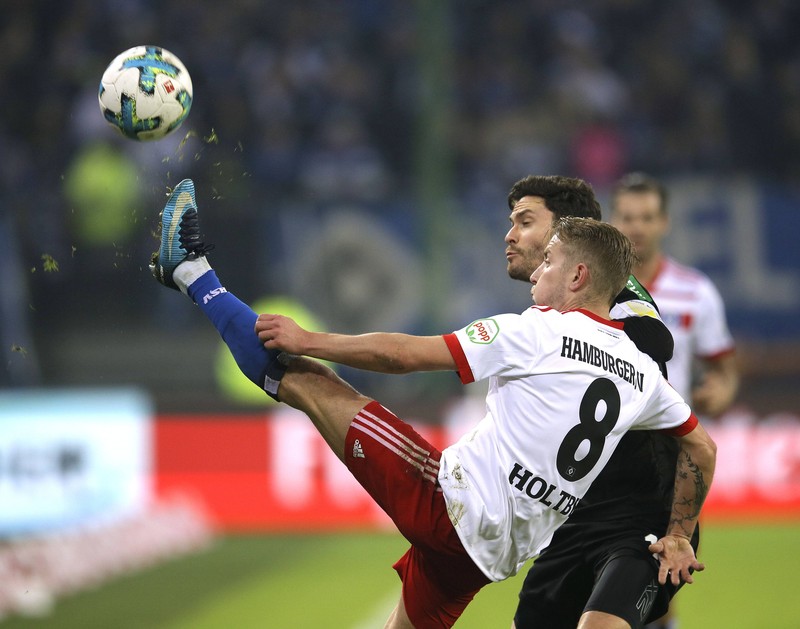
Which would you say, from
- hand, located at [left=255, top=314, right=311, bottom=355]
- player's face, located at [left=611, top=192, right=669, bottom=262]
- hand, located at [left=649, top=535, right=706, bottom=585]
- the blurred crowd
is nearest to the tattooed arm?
hand, located at [left=649, top=535, right=706, bottom=585]

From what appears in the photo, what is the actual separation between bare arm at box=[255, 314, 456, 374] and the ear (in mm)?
525

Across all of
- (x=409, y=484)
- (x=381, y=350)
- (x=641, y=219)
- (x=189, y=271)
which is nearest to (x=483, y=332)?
(x=381, y=350)

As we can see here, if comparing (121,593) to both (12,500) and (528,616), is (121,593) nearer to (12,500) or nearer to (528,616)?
(12,500)

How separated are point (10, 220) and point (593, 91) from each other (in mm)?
6705

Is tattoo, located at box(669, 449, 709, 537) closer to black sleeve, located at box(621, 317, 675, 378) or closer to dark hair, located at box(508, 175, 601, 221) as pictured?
black sleeve, located at box(621, 317, 675, 378)

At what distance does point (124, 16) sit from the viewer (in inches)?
607

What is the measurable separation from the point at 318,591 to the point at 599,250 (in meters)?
5.40

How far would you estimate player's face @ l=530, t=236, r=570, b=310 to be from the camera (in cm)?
443

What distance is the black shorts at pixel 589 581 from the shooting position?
14.6 ft

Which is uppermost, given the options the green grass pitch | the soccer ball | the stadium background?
the soccer ball

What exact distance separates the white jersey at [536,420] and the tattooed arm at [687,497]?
0.83 feet

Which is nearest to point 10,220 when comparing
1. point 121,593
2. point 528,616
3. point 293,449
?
point 293,449

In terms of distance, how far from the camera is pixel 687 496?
4.65m

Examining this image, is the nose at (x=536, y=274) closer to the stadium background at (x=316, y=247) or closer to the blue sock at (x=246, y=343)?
the blue sock at (x=246, y=343)
